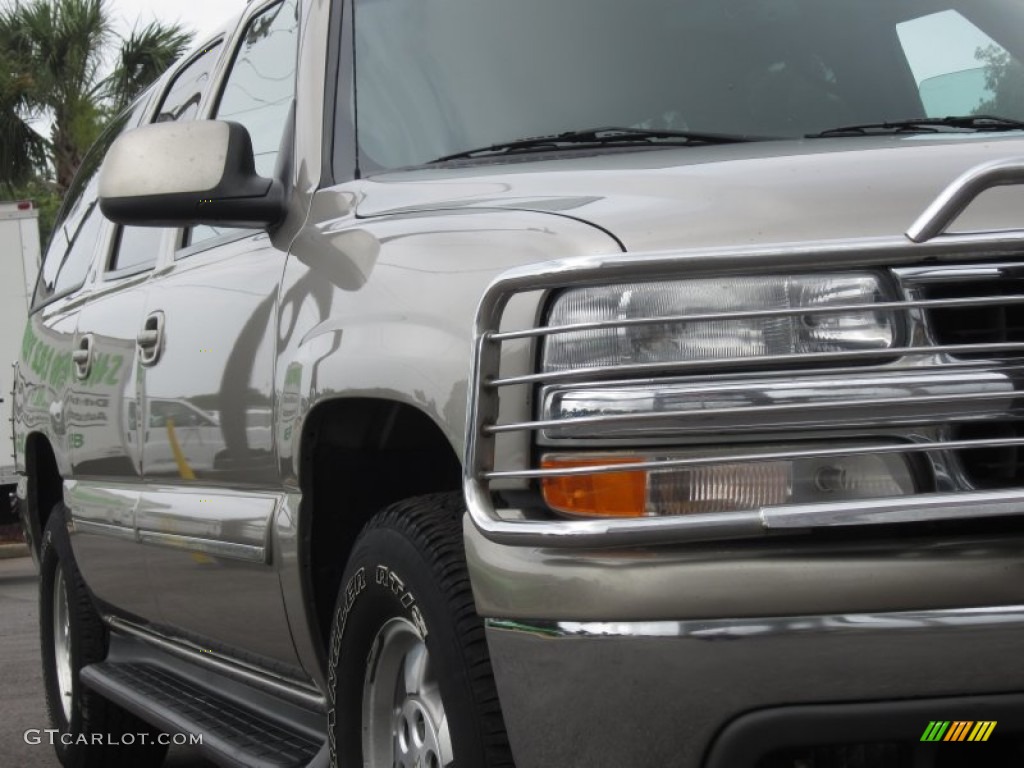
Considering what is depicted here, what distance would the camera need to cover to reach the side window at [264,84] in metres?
3.95

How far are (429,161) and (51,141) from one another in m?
20.5

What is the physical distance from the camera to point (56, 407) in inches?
213

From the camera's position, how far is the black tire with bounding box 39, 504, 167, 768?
17.3ft

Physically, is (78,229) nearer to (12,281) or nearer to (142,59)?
(12,281)

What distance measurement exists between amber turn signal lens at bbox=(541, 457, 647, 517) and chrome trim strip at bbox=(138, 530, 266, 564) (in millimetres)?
1335

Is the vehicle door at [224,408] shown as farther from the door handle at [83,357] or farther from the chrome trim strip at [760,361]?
the chrome trim strip at [760,361]

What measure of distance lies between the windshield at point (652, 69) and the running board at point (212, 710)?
120cm

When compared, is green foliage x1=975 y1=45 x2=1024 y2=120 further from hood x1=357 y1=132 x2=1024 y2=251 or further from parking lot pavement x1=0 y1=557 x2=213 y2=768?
parking lot pavement x1=0 y1=557 x2=213 y2=768

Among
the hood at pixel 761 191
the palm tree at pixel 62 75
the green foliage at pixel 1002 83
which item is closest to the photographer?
the hood at pixel 761 191

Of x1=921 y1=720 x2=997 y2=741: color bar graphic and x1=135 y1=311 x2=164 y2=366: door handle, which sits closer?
x1=921 y1=720 x2=997 y2=741: color bar graphic

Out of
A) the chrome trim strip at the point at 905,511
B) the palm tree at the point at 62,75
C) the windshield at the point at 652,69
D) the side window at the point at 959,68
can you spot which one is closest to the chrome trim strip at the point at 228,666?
the windshield at the point at 652,69

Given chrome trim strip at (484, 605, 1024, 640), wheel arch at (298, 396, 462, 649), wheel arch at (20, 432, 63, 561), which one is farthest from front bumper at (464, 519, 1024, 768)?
wheel arch at (20, 432, 63, 561)

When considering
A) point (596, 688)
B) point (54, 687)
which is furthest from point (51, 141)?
point (596, 688)

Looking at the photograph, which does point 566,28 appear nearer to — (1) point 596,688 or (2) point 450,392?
(2) point 450,392
